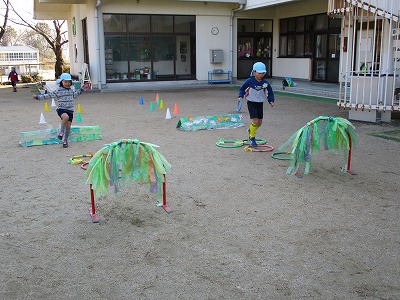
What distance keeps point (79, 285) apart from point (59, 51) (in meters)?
32.7

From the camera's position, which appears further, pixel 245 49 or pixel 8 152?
pixel 245 49

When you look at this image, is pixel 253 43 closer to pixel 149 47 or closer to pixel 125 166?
pixel 149 47

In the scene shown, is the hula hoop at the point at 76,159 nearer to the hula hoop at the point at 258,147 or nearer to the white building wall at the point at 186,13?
the hula hoop at the point at 258,147

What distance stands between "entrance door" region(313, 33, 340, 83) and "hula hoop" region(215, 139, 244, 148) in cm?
1224

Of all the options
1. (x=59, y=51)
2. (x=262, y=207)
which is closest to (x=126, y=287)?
(x=262, y=207)

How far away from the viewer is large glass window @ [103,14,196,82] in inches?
804

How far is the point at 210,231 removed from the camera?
4.52 metres

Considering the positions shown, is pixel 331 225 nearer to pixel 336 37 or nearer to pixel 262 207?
pixel 262 207

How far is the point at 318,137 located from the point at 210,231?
8.54 feet

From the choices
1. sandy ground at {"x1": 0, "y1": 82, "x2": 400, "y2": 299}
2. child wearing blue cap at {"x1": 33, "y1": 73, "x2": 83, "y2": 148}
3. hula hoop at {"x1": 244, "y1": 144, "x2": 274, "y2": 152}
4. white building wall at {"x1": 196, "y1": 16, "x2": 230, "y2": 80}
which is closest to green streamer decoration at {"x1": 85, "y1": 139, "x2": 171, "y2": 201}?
sandy ground at {"x1": 0, "y1": 82, "x2": 400, "y2": 299}

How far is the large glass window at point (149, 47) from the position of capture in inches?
804

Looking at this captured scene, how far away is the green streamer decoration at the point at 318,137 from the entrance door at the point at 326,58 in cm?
1389

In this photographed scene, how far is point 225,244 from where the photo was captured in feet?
13.8

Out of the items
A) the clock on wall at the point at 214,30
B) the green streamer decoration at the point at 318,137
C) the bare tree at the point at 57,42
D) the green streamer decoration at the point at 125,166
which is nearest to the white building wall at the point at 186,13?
the clock on wall at the point at 214,30
